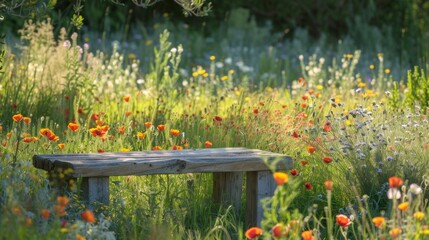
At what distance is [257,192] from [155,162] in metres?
0.66

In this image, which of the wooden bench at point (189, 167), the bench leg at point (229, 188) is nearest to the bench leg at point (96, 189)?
the wooden bench at point (189, 167)

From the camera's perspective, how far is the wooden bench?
4.46 metres

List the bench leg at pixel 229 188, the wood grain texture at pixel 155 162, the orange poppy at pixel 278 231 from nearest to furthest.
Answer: the orange poppy at pixel 278 231, the wood grain texture at pixel 155 162, the bench leg at pixel 229 188

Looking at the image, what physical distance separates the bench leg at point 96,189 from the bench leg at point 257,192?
0.84 meters

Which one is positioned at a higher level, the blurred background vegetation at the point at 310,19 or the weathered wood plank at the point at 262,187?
the blurred background vegetation at the point at 310,19

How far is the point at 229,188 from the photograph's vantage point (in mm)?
5066

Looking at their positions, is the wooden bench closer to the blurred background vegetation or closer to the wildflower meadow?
the wildflower meadow

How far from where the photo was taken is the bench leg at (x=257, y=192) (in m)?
4.88

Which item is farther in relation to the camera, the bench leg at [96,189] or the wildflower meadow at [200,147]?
the bench leg at [96,189]

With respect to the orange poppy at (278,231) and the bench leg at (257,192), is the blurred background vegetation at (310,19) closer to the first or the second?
the bench leg at (257,192)

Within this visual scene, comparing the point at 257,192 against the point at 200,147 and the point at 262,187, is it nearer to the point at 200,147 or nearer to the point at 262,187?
the point at 262,187

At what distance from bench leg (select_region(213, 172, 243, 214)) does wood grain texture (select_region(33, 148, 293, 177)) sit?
150 millimetres

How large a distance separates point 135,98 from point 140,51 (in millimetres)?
3558

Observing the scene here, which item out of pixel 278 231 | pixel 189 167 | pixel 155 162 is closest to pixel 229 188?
pixel 189 167
